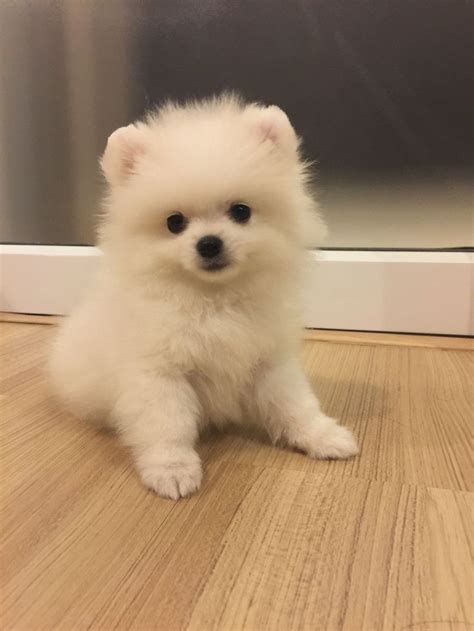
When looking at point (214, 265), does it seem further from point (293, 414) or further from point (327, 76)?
point (327, 76)

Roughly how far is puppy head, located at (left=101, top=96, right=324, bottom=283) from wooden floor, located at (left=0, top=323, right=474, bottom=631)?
0.44 metres

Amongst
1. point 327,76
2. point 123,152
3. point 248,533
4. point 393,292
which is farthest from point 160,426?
point 327,76

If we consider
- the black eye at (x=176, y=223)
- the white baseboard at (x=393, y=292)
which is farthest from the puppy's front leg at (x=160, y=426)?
the white baseboard at (x=393, y=292)

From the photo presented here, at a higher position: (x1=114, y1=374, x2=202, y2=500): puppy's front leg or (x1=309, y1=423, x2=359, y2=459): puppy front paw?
(x1=114, y1=374, x2=202, y2=500): puppy's front leg

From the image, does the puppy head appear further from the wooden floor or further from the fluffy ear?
the wooden floor

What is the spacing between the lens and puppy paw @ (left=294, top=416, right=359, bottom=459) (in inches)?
50.2

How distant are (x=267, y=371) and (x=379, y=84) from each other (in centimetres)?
126

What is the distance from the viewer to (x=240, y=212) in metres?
1.24

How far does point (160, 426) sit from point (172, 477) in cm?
11

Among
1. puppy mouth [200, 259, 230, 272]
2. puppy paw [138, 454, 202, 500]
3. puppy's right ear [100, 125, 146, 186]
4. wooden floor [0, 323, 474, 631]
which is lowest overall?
wooden floor [0, 323, 474, 631]

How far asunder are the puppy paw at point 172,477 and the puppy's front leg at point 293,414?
0.77ft

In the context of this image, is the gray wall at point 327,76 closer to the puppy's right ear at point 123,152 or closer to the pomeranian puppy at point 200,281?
the pomeranian puppy at point 200,281

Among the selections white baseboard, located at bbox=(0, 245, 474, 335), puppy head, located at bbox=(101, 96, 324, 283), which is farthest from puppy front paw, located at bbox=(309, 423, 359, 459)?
white baseboard, located at bbox=(0, 245, 474, 335)

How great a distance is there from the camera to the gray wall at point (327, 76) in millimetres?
2061
